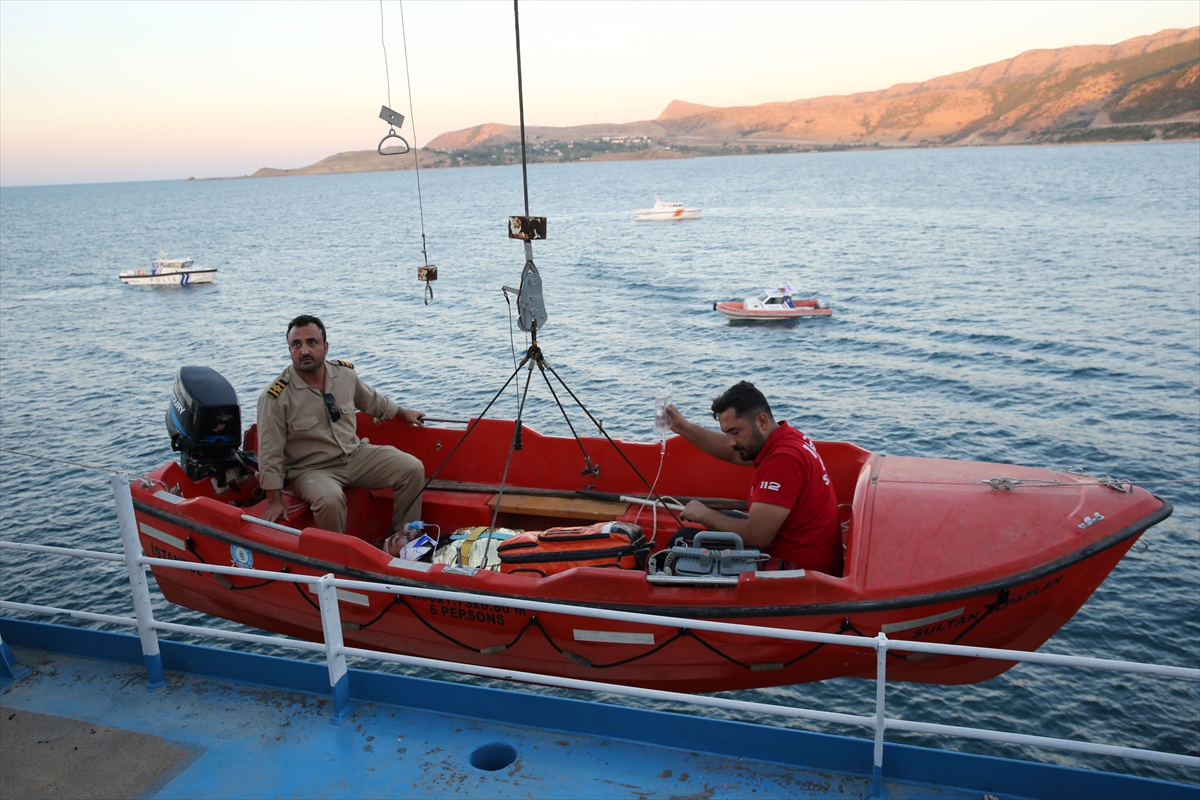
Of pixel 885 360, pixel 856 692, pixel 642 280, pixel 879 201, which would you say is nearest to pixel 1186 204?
pixel 879 201

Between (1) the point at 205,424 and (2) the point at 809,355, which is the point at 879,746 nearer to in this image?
(1) the point at 205,424

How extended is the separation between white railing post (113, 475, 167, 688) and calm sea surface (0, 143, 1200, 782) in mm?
5703

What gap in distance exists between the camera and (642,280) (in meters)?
37.0

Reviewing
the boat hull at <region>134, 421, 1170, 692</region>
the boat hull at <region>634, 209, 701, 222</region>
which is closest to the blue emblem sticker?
the boat hull at <region>134, 421, 1170, 692</region>

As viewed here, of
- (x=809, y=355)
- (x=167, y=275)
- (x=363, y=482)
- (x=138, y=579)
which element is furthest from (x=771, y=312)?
(x=167, y=275)

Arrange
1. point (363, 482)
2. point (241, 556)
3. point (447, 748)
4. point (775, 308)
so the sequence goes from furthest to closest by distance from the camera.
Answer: point (775, 308) → point (363, 482) → point (241, 556) → point (447, 748)

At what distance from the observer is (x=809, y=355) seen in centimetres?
2297

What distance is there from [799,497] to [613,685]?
2224mm

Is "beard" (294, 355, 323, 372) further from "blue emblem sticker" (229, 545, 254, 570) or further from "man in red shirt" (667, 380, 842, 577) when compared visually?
"man in red shirt" (667, 380, 842, 577)

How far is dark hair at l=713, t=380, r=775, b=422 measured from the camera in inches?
197

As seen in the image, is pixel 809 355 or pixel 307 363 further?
pixel 809 355

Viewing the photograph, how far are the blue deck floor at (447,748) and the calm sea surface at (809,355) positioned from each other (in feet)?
16.4

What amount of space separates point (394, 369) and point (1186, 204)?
186ft

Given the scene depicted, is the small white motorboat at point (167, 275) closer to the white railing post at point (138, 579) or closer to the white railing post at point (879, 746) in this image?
the white railing post at point (138, 579)
